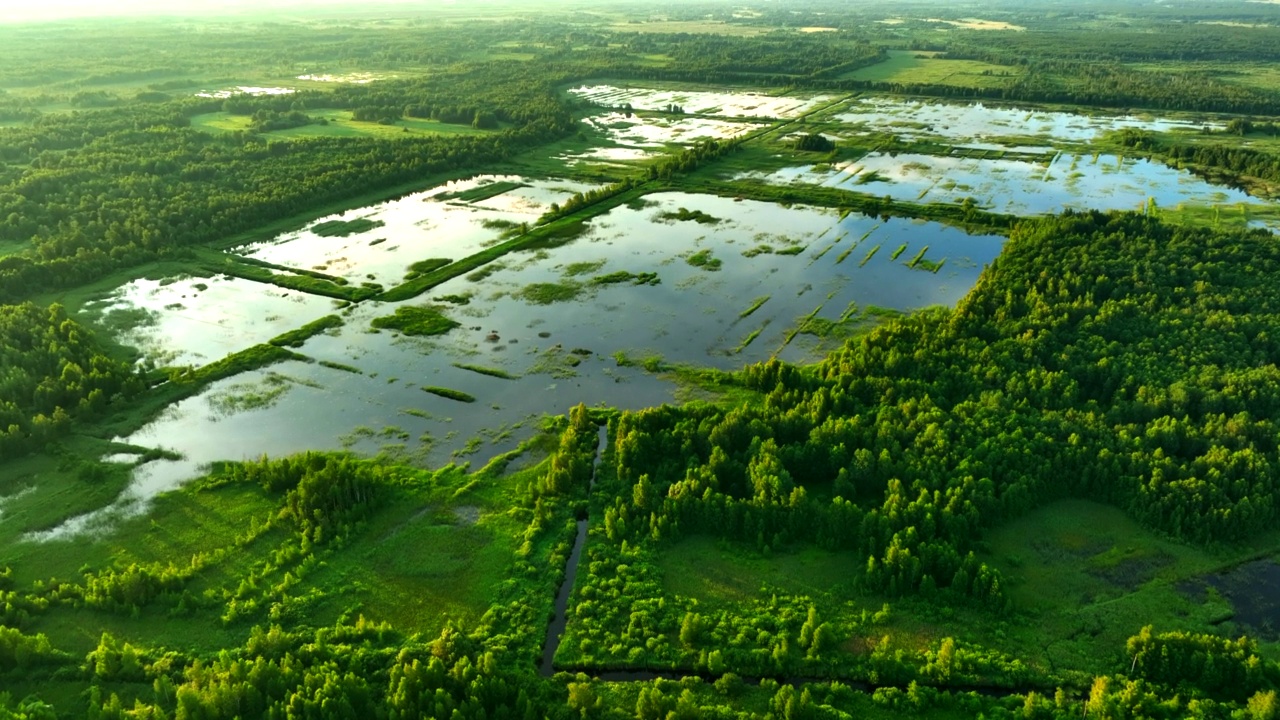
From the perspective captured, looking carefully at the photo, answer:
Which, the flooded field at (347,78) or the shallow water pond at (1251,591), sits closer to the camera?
the shallow water pond at (1251,591)

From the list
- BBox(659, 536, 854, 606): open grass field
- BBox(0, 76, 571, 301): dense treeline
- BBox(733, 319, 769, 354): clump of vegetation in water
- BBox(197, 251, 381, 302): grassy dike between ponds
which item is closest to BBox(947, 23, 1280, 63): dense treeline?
BBox(0, 76, 571, 301): dense treeline

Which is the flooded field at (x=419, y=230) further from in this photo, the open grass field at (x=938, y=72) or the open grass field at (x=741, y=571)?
the open grass field at (x=938, y=72)

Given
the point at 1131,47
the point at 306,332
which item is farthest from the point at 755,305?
the point at 1131,47

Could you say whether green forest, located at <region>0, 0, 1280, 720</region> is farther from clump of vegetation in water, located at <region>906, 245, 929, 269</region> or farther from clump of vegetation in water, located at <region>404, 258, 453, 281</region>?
clump of vegetation in water, located at <region>906, 245, 929, 269</region>

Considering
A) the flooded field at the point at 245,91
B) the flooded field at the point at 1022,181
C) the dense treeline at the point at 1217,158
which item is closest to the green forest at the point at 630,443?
the flooded field at the point at 1022,181

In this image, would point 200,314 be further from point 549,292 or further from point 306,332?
point 549,292

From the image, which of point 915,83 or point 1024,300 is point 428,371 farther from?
point 915,83
